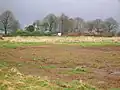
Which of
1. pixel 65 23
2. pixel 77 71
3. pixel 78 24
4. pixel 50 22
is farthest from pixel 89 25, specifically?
pixel 77 71

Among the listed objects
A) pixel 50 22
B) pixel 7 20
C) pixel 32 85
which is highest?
pixel 7 20

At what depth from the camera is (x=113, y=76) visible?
50.4 ft

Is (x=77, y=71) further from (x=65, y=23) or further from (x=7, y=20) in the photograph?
(x=65, y=23)

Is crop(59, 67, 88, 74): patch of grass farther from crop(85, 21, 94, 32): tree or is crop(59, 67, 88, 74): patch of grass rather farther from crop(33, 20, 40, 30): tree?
crop(85, 21, 94, 32): tree

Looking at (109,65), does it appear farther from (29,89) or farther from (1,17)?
(1,17)

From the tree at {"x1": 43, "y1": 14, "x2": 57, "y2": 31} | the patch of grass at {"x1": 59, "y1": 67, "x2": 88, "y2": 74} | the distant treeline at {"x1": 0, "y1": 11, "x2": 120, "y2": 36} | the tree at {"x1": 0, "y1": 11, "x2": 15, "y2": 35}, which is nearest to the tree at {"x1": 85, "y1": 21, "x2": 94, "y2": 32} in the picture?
the distant treeline at {"x1": 0, "y1": 11, "x2": 120, "y2": 36}

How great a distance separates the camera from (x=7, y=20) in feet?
282

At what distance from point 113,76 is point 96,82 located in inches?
81.5

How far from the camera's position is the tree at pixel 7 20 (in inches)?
3322

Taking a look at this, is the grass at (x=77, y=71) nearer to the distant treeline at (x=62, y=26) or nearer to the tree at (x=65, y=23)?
the distant treeline at (x=62, y=26)

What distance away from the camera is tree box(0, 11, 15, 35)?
84.4 m

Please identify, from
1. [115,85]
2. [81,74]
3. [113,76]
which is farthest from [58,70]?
[115,85]

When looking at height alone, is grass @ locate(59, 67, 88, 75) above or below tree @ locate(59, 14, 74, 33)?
below

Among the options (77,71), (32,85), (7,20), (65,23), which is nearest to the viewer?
(32,85)
